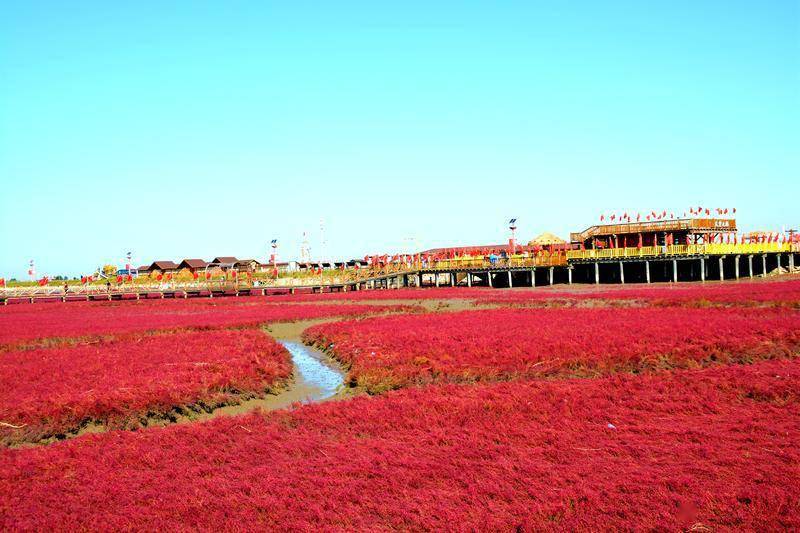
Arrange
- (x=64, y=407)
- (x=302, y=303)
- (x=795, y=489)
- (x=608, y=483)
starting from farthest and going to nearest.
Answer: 1. (x=302, y=303)
2. (x=64, y=407)
3. (x=608, y=483)
4. (x=795, y=489)

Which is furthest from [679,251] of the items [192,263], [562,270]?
[192,263]

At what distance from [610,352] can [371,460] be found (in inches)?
482

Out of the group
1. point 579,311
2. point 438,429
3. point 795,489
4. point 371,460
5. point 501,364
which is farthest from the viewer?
point 579,311

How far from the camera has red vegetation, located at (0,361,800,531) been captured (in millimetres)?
9352

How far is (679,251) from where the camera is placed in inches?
2621

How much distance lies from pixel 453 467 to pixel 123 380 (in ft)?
40.2

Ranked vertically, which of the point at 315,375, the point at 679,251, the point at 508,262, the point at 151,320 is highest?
the point at 679,251

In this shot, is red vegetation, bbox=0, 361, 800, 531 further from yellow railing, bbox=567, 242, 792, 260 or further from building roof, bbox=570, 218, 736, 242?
building roof, bbox=570, 218, 736, 242

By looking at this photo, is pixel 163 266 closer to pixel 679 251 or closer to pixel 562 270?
pixel 562 270

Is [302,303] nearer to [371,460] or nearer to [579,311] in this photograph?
[579,311]

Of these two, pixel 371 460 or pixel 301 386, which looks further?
pixel 301 386

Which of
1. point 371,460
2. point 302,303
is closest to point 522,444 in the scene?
point 371,460

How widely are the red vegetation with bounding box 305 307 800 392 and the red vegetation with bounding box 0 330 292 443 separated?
3.56 m

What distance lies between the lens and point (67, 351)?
27375 millimetres
